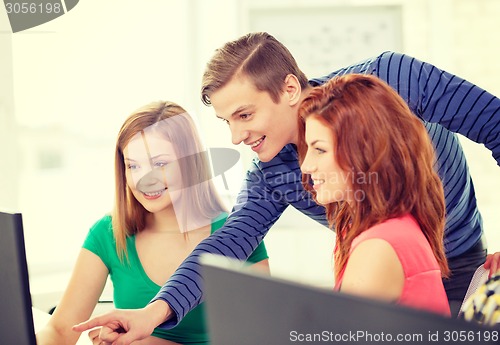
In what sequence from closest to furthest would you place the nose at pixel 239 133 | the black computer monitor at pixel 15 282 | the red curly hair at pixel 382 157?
1. the black computer monitor at pixel 15 282
2. the red curly hair at pixel 382 157
3. the nose at pixel 239 133

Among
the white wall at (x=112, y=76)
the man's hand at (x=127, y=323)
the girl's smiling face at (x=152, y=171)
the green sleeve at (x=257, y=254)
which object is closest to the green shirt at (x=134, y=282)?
the green sleeve at (x=257, y=254)

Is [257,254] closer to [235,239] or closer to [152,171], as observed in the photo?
[235,239]

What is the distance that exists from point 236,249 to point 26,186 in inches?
98.2

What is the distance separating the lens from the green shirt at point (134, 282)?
1521 millimetres

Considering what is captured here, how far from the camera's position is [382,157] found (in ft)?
3.40

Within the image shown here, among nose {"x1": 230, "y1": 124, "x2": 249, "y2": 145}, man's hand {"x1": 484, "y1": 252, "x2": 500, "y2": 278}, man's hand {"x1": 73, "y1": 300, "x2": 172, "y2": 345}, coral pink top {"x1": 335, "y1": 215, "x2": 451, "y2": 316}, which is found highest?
nose {"x1": 230, "y1": 124, "x2": 249, "y2": 145}

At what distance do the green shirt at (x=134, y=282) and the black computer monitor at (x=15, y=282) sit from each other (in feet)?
2.02

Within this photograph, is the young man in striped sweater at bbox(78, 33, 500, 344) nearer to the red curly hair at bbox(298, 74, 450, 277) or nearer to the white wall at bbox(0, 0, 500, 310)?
the red curly hair at bbox(298, 74, 450, 277)

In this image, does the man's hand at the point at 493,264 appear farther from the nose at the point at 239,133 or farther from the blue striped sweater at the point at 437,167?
the nose at the point at 239,133

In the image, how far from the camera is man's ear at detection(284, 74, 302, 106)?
146 cm

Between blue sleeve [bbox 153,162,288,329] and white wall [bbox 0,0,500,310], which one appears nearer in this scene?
blue sleeve [bbox 153,162,288,329]

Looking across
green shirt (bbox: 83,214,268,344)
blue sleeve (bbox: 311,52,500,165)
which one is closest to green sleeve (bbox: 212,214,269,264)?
green shirt (bbox: 83,214,268,344)

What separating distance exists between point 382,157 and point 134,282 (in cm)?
78

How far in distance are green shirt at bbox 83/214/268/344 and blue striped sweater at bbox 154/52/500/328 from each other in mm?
147
